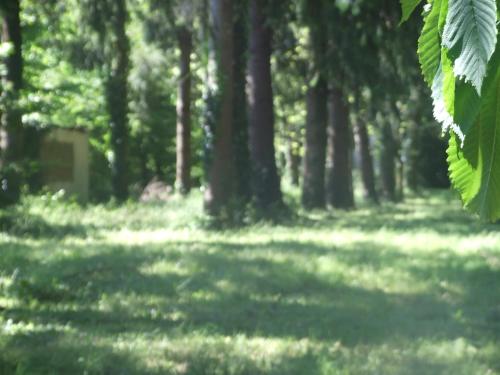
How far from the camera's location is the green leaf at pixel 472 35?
1.79 metres

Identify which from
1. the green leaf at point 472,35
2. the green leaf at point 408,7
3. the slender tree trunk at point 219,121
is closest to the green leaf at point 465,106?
the green leaf at point 472,35

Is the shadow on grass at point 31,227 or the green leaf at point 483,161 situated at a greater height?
the green leaf at point 483,161

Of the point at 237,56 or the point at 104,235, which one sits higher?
the point at 237,56

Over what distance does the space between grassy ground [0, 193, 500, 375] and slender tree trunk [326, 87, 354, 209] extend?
11292 mm

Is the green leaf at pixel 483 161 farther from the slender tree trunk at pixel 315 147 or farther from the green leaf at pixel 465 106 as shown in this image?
the slender tree trunk at pixel 315 147

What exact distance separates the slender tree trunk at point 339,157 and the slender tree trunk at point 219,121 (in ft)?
28.9

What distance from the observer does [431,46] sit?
6.89ft

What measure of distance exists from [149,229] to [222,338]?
1060 cm

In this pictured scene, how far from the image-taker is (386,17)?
65.0 ft

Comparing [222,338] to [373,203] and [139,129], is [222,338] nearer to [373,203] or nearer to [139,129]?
[373,203]

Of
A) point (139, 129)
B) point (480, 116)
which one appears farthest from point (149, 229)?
point (139, 129)

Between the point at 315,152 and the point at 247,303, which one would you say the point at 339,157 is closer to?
the point at 315,152

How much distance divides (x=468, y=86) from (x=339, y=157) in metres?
25.8

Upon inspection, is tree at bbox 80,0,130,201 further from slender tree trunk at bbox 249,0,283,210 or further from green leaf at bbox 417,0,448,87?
green leaf at bbox 417,0,448,87
